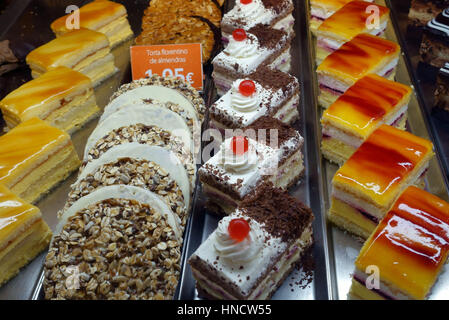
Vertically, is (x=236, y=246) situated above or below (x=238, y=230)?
below

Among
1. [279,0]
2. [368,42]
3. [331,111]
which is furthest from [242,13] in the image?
[331,111]

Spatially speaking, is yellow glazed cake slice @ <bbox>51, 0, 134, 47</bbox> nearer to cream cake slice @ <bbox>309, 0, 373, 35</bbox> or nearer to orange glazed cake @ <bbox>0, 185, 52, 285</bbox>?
cream cake slice @ <bbox>309, 0, 373, 35</bbox>

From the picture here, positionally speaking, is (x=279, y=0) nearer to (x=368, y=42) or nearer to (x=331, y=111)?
(x=368, y=42)

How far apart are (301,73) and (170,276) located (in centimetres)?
321

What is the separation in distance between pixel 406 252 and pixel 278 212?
87 centimetres

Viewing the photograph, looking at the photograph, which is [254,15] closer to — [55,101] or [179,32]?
[179,32]

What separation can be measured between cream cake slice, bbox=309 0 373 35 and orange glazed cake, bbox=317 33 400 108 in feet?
2.98

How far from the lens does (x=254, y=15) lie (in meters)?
5.43

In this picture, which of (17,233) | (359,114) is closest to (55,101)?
(17,233)

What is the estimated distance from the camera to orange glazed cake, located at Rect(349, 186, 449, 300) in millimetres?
2938

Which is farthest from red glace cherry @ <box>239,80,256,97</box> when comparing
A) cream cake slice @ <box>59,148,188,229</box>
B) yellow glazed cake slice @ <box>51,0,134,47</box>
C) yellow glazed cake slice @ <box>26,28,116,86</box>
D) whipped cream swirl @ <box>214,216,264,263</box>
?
yellow glazed cake slice @ <box>51,0,134,47</box>

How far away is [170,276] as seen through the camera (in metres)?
3.14

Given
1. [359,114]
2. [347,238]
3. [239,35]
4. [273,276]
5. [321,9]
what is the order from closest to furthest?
[273,276] < [347,238] < [359,114] < [239,35] < [321,9]

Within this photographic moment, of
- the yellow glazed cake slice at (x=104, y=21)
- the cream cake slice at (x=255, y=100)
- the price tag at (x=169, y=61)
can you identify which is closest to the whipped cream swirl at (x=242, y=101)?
the cream cake slice at (x=255, y=100)
